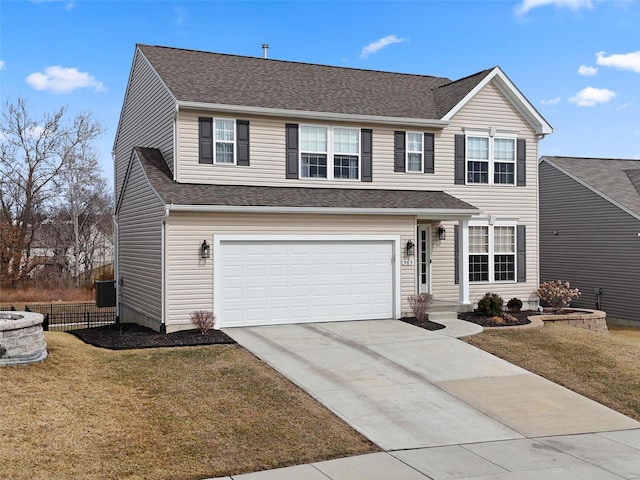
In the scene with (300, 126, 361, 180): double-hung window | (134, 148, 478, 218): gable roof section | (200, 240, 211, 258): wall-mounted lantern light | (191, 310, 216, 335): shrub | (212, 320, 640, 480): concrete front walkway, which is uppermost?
(300, 126, 361, 180): double-hung window

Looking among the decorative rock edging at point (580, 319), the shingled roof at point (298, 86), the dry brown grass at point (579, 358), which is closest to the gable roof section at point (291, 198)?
the shingled roof at point (298, 86)

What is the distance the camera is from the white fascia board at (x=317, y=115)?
17547mm

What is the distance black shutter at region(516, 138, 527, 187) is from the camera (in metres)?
21.7

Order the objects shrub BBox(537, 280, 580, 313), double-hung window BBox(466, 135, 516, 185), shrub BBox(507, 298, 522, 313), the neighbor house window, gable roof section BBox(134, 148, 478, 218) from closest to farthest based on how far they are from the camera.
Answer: gable roof section BBox(134, 148, 478, 218), shrub BBox(507, 298, 522, 313), the neighbor house window, shrub BBox(537, 280, 580, 313), double-hung window BBox(466, 135, 516, 185)

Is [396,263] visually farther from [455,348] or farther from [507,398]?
[507,398]

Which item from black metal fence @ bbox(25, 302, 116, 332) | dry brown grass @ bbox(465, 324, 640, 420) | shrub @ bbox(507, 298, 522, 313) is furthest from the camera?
black metal fence @ bbox(25, 302, 116, 332)

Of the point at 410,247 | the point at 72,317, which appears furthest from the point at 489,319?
the point at 72,317

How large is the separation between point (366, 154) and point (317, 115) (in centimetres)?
201

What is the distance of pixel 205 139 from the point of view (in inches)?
699

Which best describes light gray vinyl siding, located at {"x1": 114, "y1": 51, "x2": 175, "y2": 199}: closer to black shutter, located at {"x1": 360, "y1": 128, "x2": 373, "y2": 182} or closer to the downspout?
the downspout

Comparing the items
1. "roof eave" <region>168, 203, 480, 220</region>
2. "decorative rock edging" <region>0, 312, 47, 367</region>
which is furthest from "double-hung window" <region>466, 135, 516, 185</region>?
"decorative rock edging" <region>0, 312, 47, 367</region>

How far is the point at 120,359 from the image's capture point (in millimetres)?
13023

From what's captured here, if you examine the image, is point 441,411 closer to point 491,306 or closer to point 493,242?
point 491,306

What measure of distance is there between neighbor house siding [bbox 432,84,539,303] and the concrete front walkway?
5.06 metres
